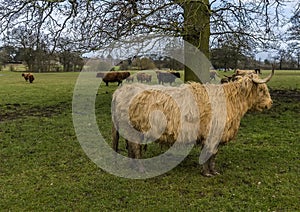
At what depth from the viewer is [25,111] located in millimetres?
12422

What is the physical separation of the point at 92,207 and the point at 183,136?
1.81 m

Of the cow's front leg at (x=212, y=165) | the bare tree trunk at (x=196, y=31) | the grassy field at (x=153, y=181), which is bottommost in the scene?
the grassy field at (x=153, y=181)

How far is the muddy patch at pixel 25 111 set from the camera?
1125cm

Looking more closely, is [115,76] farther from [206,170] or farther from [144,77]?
[206,170]

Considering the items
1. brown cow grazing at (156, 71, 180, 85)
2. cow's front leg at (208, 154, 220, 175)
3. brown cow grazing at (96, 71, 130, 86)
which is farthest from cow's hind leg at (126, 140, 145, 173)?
brown cow grazing at (96, 71, 130, 86)

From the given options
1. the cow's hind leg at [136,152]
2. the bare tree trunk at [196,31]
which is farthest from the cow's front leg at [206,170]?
the bare tree trunk at [196,31]

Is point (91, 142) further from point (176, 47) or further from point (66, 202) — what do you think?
point (176, 47)

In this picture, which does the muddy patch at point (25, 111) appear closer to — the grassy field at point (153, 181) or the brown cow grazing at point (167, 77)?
the grassy field at point (153, 181)

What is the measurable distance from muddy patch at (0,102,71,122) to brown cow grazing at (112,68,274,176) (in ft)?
22.7

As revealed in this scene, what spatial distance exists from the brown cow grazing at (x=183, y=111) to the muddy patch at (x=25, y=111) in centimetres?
692

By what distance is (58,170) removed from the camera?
5.56 m

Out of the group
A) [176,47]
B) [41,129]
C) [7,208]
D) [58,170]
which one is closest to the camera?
[7,208]

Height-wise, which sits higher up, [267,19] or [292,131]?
[267,19]

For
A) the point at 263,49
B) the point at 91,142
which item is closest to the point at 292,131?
the point at 263,49
